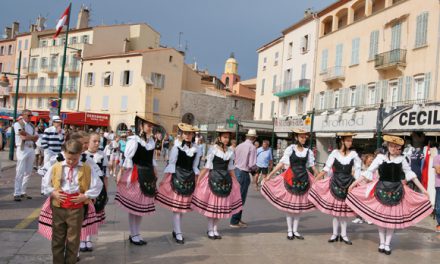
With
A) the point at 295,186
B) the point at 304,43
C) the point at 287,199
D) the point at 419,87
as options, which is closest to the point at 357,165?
the point at 295,186

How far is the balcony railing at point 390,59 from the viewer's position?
2517 cm

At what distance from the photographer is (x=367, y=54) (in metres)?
28.8

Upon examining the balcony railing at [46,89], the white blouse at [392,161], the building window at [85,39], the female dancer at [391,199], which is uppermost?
the building window at [85,39]

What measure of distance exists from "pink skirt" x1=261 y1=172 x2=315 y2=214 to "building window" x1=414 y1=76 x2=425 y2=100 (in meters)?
17.9

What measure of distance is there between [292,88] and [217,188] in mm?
32227

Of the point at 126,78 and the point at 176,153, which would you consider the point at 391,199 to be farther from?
the point at 126,78

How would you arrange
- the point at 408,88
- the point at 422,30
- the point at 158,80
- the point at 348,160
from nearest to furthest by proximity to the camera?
the point at 348,160, the point at 422,30, the point at 408,88, the point at 158,80

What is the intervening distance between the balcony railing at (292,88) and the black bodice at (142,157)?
99.4ft

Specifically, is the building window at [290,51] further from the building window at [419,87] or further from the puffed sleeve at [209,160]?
the puffed sleeve at [209,160]

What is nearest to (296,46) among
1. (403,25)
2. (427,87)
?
(403,25)

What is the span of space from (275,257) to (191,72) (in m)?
50.3

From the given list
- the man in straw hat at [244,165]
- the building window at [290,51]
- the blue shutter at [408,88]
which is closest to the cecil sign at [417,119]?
the blue shutter at [408,88]

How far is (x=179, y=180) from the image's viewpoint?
721 cm

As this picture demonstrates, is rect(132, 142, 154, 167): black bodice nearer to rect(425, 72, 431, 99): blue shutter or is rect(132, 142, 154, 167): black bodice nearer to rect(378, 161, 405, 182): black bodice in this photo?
rect(378, 161, 405, 182): black bodice
